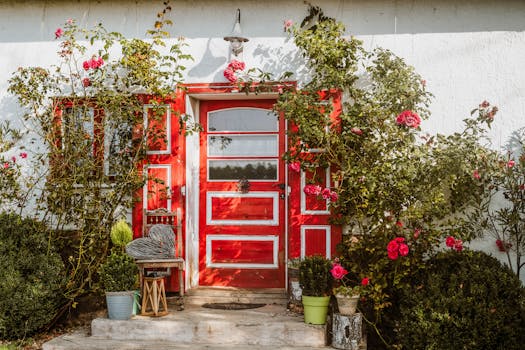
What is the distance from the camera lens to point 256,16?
676cm

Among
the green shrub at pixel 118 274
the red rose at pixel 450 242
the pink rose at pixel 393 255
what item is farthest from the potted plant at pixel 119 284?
the red rose at pixel 450 242

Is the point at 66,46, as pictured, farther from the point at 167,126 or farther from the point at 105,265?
the point at 105,265

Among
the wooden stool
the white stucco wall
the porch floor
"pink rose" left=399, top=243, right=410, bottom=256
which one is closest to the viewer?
"pink rose" left=399, top=243, right=410, bottom=256

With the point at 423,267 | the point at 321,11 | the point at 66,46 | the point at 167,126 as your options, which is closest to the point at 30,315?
the point at 167,126

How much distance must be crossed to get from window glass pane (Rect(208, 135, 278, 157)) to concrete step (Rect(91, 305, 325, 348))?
78.4 inches

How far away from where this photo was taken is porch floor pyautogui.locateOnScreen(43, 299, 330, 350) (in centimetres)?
566

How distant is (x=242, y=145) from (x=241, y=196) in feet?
2.02

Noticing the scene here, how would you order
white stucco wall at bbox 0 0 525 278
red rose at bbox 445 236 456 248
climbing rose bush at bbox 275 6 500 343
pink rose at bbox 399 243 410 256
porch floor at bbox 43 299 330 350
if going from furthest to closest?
1. white stucco wall at bbox 0 0 525 278
2. climbing rose bush at bbox 275 6 500 343
3. red rose at bbox 445 236 456 248
4. porch floor at bbox 43 299 330 350
5. pink rose at bbox 399 243 410 256

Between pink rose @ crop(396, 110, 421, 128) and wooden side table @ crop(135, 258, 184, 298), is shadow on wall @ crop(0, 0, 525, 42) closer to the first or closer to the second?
pink rose @ crop(396, 110, 421, 128)

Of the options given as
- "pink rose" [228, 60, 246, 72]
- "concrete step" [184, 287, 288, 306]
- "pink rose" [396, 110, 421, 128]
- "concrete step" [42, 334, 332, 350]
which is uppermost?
"pink rose" [228, 60, 246, 72]

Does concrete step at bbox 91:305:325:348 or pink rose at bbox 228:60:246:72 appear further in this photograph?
pink rose at bbox 228:60:246:72

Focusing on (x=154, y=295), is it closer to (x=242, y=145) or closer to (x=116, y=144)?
(x=116, y=144)

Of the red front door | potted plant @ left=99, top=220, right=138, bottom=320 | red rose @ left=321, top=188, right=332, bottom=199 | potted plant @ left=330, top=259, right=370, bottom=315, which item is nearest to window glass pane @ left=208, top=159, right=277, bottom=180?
the red front door

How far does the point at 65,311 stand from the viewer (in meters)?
6.60
